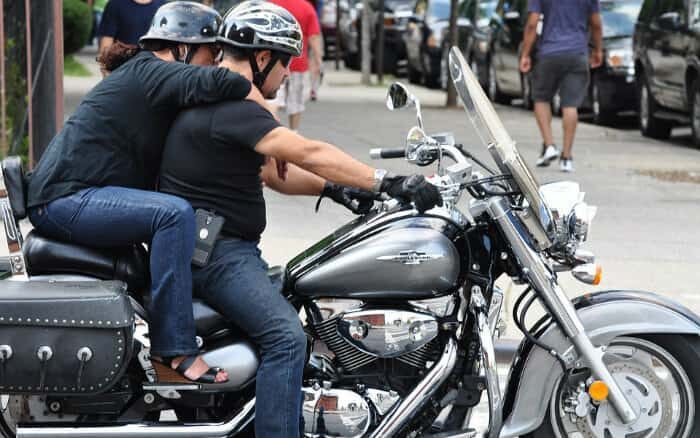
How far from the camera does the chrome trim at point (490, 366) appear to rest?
478cm

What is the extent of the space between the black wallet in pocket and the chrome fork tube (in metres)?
0.89

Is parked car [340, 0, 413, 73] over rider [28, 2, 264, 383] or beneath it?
beneath

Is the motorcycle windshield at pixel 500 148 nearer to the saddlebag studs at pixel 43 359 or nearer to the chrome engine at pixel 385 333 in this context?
the chrome engine at pixel 385 333

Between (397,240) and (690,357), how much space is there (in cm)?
108

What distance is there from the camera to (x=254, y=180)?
16.3ft

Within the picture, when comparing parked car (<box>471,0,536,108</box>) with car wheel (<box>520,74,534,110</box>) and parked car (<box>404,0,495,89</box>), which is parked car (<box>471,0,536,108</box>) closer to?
car wheel (<box>520,74,534,110</box>)

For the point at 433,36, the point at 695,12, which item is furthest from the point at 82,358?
the point at 433,36

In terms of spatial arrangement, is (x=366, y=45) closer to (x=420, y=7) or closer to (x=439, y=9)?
(x=420, y=7)

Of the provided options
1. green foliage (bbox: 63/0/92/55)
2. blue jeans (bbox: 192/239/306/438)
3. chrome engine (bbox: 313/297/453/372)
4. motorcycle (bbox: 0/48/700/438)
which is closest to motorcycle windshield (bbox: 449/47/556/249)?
motorcycle (bbox: 0/48/700/438)

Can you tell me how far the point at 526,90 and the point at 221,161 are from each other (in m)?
15.8

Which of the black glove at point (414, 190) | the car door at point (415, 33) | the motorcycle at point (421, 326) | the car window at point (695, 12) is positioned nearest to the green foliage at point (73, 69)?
the car door at point (415, 33)

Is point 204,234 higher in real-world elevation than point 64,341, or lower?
higher

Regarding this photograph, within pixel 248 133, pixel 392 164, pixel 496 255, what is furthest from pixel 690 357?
pixel 392 164

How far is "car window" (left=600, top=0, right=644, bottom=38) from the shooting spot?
1825cm
